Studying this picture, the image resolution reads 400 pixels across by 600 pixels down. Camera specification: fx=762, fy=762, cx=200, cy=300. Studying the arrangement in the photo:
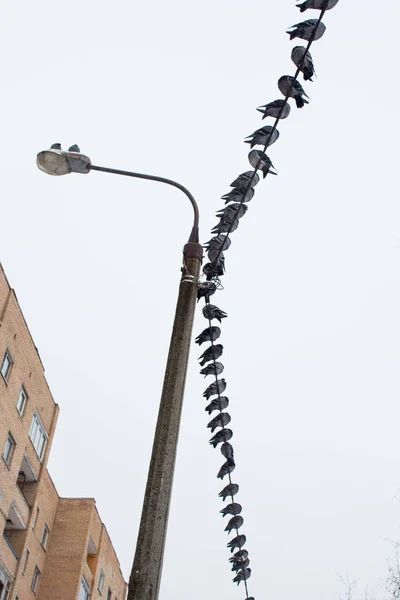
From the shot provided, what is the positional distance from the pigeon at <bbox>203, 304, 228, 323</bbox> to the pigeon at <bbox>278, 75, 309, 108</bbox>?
8.59 ft

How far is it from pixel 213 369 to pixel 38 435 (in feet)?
87.2

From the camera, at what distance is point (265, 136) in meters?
8.05

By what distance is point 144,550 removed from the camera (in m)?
5.70

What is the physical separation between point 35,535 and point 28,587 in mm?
2250

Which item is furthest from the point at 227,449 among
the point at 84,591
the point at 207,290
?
the point at 84,591

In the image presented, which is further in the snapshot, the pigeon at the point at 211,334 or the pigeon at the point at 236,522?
the pigeon at the point at 236,522

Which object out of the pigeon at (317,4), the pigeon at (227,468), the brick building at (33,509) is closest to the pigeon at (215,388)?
the pigeon at (227,468)

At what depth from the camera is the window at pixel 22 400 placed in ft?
103

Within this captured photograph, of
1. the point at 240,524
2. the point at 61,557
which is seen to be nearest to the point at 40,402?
the point at 61,557

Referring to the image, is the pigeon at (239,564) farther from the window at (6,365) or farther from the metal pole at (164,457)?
the window at (6,365)

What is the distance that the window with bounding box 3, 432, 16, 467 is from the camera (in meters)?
30.0

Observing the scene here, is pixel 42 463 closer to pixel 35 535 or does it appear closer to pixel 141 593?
pixel 35 535

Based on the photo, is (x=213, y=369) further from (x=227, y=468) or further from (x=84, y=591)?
(x=84, y=591)

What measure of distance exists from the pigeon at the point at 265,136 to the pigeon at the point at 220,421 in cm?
351
